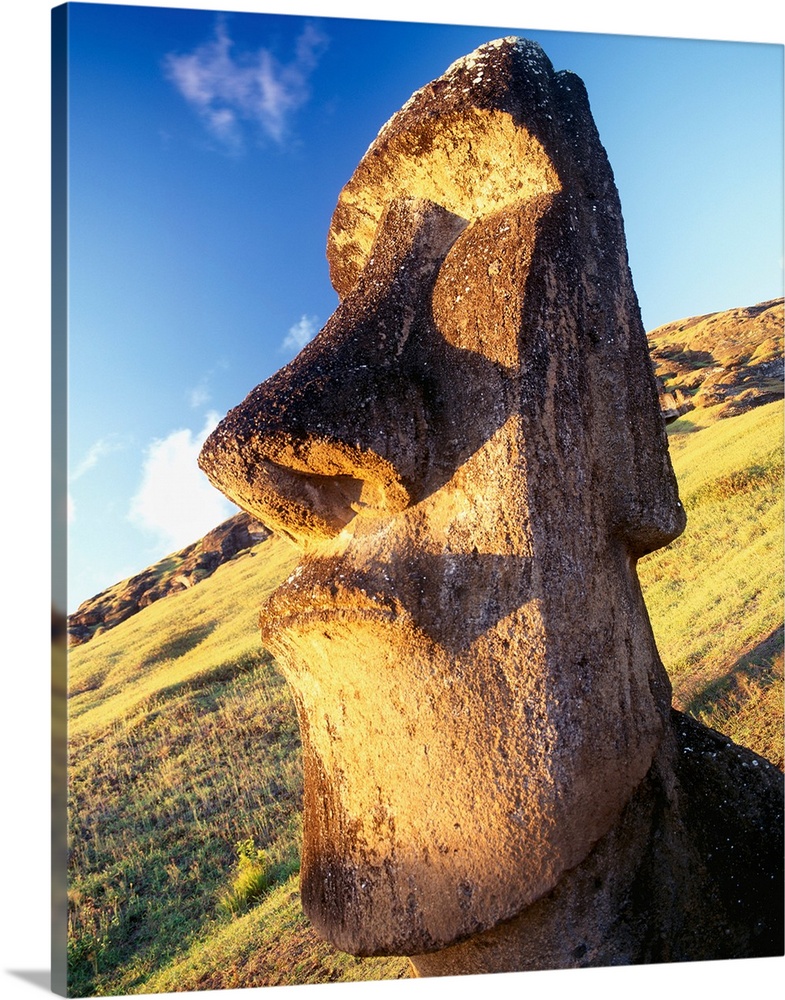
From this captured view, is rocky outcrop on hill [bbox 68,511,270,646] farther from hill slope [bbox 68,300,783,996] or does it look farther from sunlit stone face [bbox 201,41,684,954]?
sunlit stone face [bbox 201,41,684,954]

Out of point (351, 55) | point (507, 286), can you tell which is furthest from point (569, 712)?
point (351, 55)

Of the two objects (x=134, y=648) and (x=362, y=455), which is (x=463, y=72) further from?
(x=134, y=648)

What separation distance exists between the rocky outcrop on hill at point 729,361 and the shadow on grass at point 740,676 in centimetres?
470

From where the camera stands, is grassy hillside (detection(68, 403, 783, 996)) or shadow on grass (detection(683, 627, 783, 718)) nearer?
grassy hillside (detection(68, 403, 783, 996))

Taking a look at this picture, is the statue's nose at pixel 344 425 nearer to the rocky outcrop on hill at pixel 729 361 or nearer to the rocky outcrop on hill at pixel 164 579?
the rocky outcrop on hill at pixel 164 579

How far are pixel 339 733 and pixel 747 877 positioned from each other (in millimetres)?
1316

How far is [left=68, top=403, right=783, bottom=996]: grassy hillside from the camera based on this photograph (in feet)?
15.6

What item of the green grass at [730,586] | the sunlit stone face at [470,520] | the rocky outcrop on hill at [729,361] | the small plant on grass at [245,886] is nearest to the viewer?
the sunlit stone face at [470,520]

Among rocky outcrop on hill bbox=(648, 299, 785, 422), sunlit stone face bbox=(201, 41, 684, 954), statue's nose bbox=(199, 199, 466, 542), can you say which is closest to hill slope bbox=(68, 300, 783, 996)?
sunlit stone face bbox=(201, 41, 684, 954)

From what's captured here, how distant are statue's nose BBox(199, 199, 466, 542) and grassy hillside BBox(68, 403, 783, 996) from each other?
2.37 m

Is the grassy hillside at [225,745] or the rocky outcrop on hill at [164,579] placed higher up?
the rocky outcrop on hill at [164,579]

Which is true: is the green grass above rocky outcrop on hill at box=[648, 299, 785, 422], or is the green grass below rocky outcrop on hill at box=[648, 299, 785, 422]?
below

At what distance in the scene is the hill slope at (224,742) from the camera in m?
4.76

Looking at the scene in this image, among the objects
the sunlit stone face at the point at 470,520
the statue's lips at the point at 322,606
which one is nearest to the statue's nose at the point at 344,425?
the sunlit stone face at the point at 470,520
